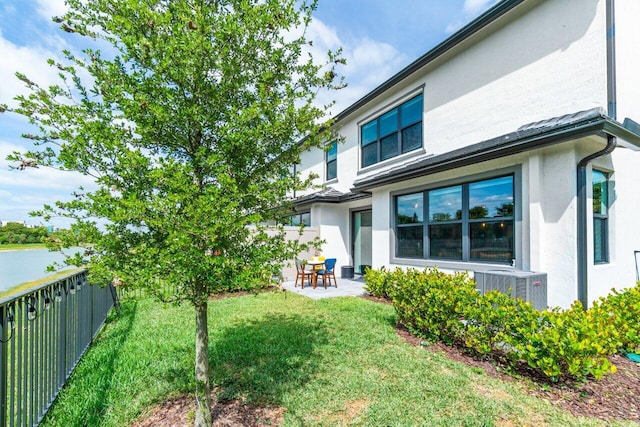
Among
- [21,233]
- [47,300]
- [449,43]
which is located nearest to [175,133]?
[21,233]

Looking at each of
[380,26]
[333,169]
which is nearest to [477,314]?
[380,26]

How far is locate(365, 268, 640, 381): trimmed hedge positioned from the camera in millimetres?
3330

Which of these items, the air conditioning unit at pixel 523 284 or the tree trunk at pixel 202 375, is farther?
the air conditioning unit at pixel 523 284

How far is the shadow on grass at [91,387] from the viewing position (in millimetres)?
3018

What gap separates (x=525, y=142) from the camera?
16.6 ft

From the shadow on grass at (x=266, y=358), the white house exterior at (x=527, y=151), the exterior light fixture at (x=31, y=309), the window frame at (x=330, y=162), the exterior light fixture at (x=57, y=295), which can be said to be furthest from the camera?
the window frame at (x=330, y=162)

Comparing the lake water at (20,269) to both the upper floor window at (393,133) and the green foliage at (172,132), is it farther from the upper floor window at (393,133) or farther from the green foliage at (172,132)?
the upper floor window at (393,133)

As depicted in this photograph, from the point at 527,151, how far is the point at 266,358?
5.70 m

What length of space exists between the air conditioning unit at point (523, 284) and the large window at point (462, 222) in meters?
0.82

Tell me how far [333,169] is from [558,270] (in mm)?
9300

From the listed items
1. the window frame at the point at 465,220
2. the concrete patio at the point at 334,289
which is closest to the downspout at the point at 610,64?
the window frame at the point at 465,220

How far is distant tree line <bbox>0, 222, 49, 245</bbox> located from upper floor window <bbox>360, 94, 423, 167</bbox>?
8.43 metres

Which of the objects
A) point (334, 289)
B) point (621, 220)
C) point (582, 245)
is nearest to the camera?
point (582, 245)

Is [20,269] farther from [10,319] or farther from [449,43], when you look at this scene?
[449,43]
